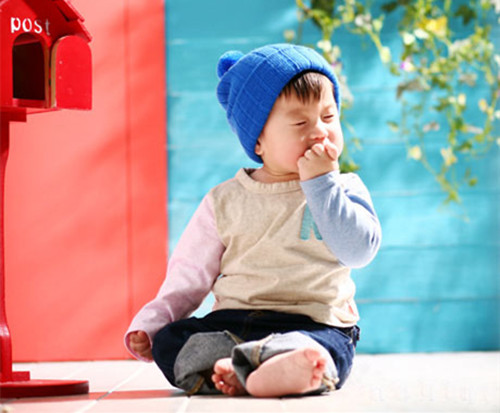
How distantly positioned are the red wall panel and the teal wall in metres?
0.08

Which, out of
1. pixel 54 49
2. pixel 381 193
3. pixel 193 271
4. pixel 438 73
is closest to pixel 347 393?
pixel 193 271

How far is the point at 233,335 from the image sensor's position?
1.79 meters

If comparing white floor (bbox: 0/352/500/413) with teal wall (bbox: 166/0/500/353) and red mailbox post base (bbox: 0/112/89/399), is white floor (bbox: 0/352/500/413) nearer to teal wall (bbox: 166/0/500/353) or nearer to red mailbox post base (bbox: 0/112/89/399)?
red mailbox post base (bbox: 0/112/89/399)

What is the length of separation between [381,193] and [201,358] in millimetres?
1382

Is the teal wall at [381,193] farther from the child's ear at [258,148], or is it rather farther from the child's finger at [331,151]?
the child's finger at [331,151]

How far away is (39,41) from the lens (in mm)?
1969

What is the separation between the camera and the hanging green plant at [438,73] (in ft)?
9.77

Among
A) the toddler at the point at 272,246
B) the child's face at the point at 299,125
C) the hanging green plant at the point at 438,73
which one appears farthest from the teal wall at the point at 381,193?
the child's face at the point at 299,125

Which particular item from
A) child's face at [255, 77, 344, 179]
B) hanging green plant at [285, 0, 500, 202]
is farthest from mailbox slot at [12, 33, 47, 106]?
hanging green plant at [285, 0, 500, 202]

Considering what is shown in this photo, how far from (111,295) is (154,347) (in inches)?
41.5

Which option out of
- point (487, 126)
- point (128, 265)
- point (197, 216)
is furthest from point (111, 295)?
point (487, 126)

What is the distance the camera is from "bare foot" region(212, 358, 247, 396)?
1686 millimetres

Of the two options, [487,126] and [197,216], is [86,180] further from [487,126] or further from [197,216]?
[487,126]

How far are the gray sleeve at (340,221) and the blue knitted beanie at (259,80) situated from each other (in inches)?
8.4
